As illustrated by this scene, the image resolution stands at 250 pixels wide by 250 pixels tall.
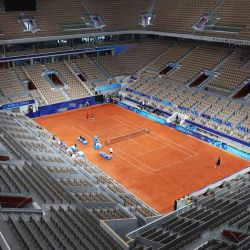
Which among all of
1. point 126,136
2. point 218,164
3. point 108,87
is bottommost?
point 126,136

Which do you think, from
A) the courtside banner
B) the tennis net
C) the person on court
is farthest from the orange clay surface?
the courtside banner

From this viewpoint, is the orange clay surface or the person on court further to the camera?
the person on court

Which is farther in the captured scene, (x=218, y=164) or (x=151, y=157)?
(x=151, y=157)

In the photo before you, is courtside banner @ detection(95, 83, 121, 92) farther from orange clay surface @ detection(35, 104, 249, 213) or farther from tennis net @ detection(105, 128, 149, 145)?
tennis net @ detection(105, 128, 149, 145)

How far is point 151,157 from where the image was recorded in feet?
91.8

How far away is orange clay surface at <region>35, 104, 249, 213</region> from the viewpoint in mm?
23469

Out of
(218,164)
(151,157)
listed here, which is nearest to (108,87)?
(151,157)

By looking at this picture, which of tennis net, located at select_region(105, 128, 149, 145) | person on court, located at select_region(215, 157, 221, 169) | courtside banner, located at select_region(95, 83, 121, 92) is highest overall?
courtside banner, located at select_region(95, 83, 121, 92)

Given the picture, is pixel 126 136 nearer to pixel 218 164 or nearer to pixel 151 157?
pixel 151 157

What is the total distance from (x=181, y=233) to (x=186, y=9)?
37710 millimetres

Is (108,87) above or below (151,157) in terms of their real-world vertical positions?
above

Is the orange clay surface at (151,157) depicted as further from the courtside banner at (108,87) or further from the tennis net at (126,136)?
the courtside banner at (108,87)

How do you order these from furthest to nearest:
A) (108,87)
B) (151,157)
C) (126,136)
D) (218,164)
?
(108,87) < (126,136) < (151,157) < (218,164)

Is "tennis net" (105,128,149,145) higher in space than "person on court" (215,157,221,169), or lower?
lower
